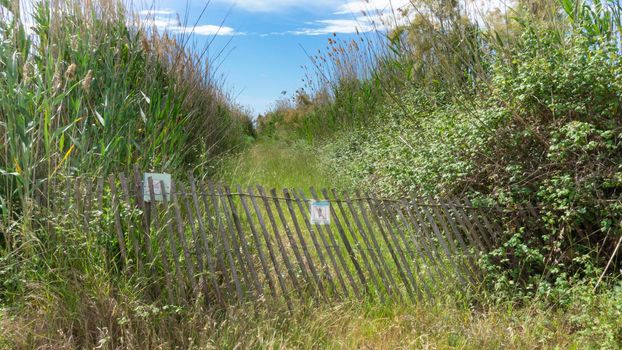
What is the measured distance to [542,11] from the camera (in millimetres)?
5492

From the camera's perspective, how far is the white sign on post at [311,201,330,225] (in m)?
3.94

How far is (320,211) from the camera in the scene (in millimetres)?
3947

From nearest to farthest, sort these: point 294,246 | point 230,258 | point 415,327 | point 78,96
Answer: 1. point 415,327
2. point 230,258
3. point 294,246
4. point 78,96

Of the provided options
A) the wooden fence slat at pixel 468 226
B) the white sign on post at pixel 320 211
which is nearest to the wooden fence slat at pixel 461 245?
the wooden fence slat at pixel 468 226

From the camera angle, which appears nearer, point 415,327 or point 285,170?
point 415,327

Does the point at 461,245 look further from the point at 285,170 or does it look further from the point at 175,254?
the point at 285,170

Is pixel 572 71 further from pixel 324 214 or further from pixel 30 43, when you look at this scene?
pixel 30 43

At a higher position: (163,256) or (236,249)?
(163,256)

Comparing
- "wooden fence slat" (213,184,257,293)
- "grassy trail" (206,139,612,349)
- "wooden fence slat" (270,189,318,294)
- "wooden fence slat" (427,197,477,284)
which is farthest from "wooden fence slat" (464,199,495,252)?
"wooden fence slat" (213,184,257,293)

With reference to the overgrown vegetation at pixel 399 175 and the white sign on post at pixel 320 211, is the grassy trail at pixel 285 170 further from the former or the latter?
the white sign on post at pixel 320 211

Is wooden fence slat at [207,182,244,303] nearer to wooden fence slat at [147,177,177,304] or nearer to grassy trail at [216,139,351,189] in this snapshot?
wooden fence slat at [147,177,177,304]

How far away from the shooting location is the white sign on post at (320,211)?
3943 millimetres

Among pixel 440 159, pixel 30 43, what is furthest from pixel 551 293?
pixel 30 43

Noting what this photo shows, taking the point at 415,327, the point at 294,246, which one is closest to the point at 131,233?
the point at 294,246
